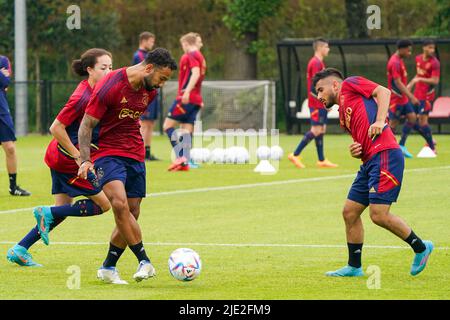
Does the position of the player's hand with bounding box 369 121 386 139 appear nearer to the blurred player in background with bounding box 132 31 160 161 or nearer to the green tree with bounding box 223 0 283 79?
the blurred player in background with bounding box 132 31 160 161

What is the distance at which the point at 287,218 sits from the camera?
14734 millimetres

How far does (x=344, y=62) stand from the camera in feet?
116

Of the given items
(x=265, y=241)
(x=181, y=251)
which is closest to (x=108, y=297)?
(x=181, y=251)

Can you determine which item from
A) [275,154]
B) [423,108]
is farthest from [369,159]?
[423,108]

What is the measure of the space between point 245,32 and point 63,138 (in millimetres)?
29257

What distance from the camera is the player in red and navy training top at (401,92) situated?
2302 centimetres

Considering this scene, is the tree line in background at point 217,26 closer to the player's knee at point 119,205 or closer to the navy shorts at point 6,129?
the navy shorts at point 6,129

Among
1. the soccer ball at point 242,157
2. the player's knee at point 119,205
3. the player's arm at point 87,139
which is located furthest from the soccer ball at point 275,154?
the player's knee at point 119,205

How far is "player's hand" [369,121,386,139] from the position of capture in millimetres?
10133

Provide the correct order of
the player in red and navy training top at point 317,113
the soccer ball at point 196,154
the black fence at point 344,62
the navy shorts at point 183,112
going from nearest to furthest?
the navy shorts at point 183,112 < the player in red and navy training top at point 317,113 < the soccer ball at point 196,154 < the black fence at point 344,62

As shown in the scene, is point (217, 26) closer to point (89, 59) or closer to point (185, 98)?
point (185, 98)

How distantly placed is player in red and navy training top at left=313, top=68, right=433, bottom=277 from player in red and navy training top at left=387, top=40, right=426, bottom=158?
41.4 ft

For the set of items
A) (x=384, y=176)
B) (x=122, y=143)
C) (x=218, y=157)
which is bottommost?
(x=218, y=157)

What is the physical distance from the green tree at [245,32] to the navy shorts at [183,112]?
16962 millimetres
